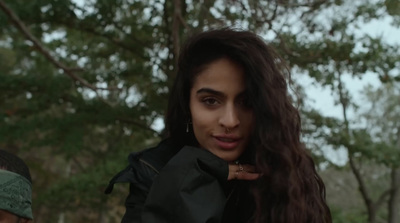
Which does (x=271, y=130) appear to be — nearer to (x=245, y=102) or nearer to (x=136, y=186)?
(x=245, y=102)

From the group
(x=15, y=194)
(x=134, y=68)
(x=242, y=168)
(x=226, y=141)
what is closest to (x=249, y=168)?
(x=242, y=168)

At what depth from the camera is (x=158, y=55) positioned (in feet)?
29.7

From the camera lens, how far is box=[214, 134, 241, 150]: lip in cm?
179

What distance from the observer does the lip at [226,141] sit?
1795 millimetres

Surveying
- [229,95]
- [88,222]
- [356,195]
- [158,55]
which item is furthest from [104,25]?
[356,195]

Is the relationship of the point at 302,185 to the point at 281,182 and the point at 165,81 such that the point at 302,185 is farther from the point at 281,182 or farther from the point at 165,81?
the point at 165,81

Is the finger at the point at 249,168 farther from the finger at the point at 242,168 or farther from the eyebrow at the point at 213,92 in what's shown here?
the eyebrow at the point at 213,92

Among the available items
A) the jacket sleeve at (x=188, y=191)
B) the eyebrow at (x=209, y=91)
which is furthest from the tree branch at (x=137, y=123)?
the jacket sleeve at (x=188, y=191)

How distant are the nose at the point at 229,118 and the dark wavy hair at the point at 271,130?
8 cm

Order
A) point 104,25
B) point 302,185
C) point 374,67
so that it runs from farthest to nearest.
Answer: point 104,25 < point 374,67 < point 302,185

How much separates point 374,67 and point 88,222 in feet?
48.9

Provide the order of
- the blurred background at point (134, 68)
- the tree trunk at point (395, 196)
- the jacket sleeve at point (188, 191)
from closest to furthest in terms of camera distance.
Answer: the jacket sleeve at point (188, 191) < the blurred background at point (134, 68) < the tree trunk at point (395, 196)

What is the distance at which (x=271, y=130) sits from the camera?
179cm

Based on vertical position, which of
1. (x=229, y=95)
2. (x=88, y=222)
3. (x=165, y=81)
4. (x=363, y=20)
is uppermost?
(x=363, y=20)
